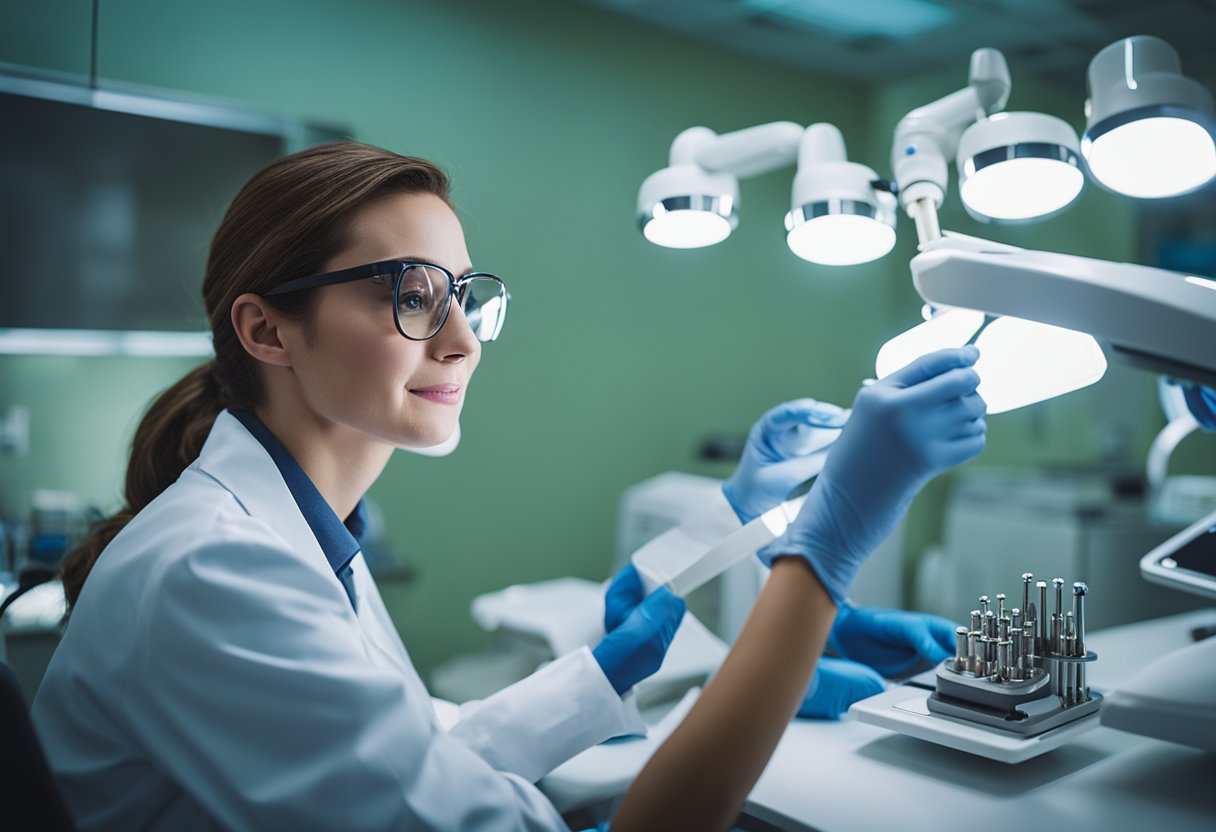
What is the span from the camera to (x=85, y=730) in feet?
2.66

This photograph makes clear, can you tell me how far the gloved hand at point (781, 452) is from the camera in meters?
1.11

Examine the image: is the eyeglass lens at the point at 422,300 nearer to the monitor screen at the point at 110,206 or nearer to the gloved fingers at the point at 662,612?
the gloved fingers at the point at 662,612

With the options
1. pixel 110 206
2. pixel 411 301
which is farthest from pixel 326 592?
pixel 110 206

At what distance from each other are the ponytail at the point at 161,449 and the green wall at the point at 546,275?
1.02 m

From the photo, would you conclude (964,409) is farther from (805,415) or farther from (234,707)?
(234,707)

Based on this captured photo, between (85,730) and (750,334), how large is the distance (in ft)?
9.15

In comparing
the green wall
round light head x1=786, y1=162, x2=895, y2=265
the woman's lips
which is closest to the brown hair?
the woman's lips

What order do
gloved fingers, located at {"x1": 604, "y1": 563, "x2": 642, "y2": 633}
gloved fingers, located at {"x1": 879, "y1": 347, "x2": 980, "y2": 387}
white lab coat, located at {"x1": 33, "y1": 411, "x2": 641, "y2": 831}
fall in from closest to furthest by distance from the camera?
white lab coat, located at {"x1": 33, "y1": 411, "x2": 641, "y2": 831} → gloved fingers, located at {"x1": 879, "y1": 347, "x2": 980, "y2": 387} → gloved fingers, located at {"x1": 604, "y1": 563, "x2": 642, "y2": 633}

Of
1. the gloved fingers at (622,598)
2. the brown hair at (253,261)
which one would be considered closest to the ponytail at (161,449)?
the brown hair at (253,261)

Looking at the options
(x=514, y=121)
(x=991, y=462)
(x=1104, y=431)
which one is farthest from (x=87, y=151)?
(x=1104, y=431)

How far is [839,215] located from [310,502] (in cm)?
69

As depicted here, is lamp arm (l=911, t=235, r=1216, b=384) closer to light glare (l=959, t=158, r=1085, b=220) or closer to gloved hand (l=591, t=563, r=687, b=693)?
A: light glare (l=959, t=158, r=1085, b=220)

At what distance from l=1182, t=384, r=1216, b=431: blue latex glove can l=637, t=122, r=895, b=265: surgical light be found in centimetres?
56

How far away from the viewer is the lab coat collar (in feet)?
3.26
